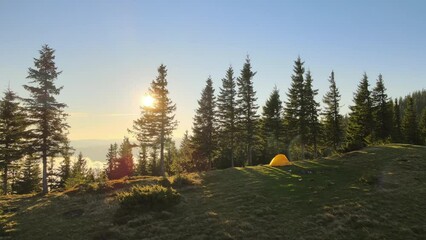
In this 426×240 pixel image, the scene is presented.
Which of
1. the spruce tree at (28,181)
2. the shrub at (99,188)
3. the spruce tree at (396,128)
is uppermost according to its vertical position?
the spruce tree at (396,128)

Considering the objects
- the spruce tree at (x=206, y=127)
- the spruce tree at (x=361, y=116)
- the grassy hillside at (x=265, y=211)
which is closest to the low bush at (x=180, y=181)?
the grassy hillside at (x=265, y=211)

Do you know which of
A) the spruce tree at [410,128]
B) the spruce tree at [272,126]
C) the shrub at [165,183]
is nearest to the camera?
the shrub at [165,183]

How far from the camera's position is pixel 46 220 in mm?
19781

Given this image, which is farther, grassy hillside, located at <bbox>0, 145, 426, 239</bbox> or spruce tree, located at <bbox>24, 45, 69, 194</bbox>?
spruce tree, located at <bbox>24, 45, 69, 194</bbox>

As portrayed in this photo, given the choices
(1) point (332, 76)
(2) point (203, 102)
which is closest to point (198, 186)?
(2) point (203, 102)

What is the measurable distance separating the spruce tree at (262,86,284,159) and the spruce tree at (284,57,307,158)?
7302 millimetres

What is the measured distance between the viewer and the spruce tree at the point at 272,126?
55750 mm

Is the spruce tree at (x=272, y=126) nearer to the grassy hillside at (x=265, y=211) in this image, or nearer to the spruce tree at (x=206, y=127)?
the spruce tree at (x=206, y=127)

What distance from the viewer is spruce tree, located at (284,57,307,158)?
4609cm

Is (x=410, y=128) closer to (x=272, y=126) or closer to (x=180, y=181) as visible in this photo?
(x=272, y=126)

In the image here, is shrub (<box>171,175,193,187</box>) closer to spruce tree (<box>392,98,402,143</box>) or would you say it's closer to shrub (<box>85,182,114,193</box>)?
shrub (<box>85,182,114,193</box>)

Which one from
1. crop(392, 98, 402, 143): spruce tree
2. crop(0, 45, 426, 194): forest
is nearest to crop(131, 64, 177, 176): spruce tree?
crop(0, 45, 426, 194): forest

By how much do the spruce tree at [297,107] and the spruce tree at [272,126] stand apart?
24.0 feet

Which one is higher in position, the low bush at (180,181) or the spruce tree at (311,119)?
the spruce tree at (311,119)
